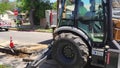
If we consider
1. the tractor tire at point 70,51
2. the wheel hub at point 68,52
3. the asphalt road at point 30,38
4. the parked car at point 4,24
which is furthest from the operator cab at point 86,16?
the parked car at point 4,24

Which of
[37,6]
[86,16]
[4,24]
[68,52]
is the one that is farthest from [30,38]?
[37,6]

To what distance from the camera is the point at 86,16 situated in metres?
7.54

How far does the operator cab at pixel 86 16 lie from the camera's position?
23.7 feet

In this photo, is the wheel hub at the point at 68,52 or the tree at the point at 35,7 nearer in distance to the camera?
the wheel hub at the point at 68,52

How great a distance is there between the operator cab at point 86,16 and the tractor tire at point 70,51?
15.1 inches

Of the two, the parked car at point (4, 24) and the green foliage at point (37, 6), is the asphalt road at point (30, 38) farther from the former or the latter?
the green foliage at point (37, 6)

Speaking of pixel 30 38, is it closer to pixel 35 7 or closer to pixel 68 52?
pixel 68 52

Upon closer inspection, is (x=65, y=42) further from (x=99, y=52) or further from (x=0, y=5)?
(x=0, y=5)

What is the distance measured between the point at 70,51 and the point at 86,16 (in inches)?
43.2

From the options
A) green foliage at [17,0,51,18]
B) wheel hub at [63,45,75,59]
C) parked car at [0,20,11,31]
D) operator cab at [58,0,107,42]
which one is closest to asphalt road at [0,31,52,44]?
parked car at [0,20,11,31]

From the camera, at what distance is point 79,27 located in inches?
303

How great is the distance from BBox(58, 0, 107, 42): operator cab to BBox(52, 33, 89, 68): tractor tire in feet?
1.26

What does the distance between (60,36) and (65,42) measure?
24cm

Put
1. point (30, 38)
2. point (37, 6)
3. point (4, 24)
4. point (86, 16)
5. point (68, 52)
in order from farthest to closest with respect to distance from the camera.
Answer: point (37, 6), point (4, 24), point (30, 38), point (68, 52), point (86, 16)
